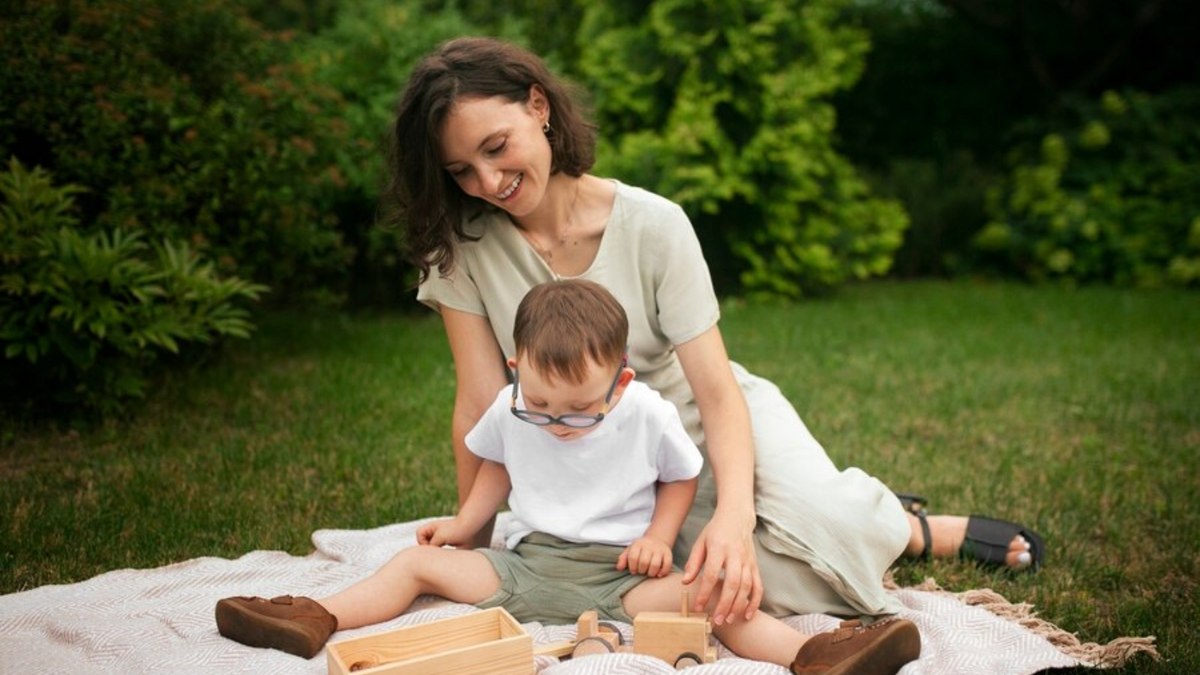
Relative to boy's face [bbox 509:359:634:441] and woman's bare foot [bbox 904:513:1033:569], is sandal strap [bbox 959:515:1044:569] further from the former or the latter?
boy's face [bbox 509:359:634:441]

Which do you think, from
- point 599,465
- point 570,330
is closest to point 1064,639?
point 599,465

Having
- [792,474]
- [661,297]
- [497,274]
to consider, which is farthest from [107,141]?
[792,474]

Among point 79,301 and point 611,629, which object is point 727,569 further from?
point 79,301

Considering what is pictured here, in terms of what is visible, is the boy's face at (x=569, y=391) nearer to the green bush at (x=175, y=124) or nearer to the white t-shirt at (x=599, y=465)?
the white t-shirt at (x=599, y=465)

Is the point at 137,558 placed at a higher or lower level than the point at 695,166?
lower

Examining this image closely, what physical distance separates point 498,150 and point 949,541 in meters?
1.80

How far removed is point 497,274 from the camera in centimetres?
303

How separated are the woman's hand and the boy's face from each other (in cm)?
38

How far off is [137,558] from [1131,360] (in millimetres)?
5393

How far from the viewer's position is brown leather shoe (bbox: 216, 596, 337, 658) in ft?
8.34

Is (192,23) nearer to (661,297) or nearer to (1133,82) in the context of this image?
(661,297)

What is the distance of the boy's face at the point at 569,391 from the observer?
2.51 m

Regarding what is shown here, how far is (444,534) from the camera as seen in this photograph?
2906 millimetres

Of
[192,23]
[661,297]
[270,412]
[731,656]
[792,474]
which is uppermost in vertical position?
[192,23]
